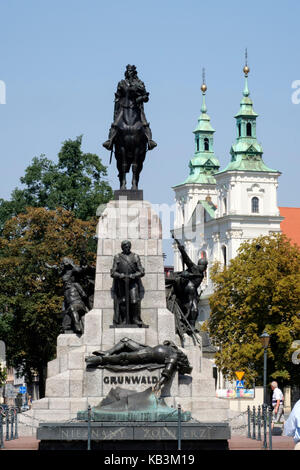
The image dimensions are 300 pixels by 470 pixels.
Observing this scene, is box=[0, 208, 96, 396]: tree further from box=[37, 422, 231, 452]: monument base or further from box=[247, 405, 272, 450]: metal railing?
box=[37, 422, 231, 452]: monument base

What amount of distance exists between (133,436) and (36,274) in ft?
105

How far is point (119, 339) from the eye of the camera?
91.1 ft

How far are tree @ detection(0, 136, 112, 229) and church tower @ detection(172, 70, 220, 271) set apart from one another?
8383 centimetres

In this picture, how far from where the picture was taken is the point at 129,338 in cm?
2756

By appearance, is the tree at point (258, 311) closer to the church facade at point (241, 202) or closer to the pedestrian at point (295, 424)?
the pedestrian at point (295, 424)

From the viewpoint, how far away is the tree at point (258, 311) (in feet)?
200

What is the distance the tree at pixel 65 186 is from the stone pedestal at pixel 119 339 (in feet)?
96.8

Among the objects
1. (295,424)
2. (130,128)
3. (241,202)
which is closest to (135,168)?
(130,128)

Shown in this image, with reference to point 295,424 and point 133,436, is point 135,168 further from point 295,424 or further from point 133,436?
point 295,424

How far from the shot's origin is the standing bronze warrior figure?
29.8 meters

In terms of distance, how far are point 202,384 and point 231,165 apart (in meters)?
108

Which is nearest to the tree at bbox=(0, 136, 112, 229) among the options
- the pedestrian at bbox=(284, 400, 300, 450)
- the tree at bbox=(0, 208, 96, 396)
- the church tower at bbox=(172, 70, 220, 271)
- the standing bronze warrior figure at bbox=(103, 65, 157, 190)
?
the tree at bbox=(0, 208, 96, 396)

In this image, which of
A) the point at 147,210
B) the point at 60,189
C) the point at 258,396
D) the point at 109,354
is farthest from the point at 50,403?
the point at 60,189
